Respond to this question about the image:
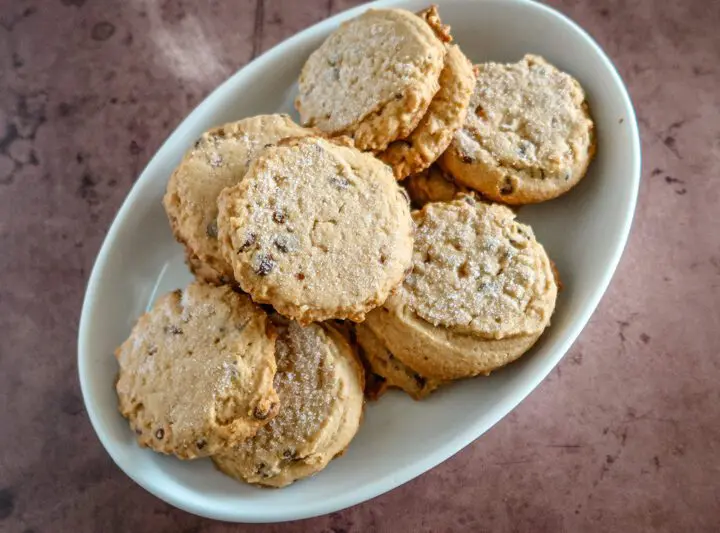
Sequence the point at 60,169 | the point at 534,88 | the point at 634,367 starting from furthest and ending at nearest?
1. the point at 60,169
2. the point at 634,367
3. the point at 534,88

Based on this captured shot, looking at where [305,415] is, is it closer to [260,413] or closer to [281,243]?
[260,413]

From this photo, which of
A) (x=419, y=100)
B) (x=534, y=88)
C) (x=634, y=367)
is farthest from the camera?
(x=634, y=367)

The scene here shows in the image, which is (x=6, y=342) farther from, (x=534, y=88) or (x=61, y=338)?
(x=534, y=88)

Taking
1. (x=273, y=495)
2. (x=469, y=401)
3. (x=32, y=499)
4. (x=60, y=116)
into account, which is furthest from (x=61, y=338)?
(x=469, y=401)

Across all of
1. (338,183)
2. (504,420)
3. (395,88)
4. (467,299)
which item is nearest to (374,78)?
(395,88)

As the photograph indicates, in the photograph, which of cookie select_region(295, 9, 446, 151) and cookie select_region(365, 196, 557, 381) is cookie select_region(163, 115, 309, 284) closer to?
cookie select_region(295, 9, 446, 151)

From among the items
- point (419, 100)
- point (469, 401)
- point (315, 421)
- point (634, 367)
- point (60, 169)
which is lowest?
point (634, 367)
